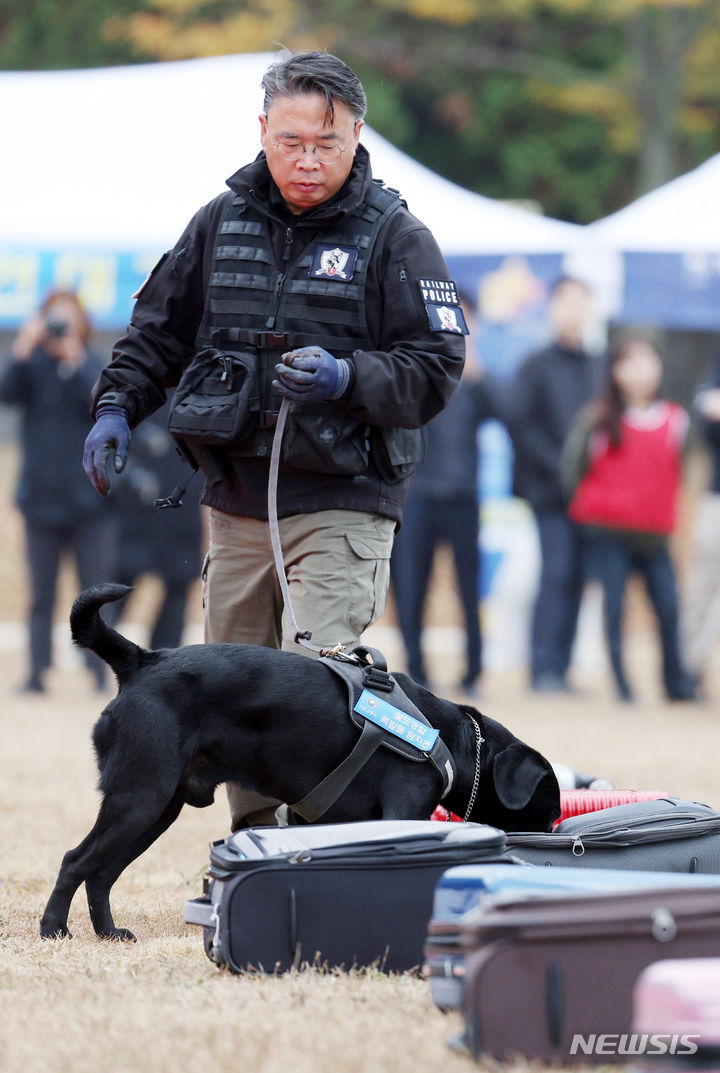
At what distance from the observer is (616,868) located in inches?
139

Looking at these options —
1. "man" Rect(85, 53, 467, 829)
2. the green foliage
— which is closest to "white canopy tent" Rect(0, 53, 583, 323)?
"man" Rect(85, 53, 467, 829)

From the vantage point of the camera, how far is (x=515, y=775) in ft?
12.6

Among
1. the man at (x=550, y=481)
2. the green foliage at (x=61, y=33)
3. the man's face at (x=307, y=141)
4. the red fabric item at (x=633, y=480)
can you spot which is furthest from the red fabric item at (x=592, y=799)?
the green foliage at (x=61, y=33)

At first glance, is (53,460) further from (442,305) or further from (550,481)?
(442,305)

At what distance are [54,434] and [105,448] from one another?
535cm

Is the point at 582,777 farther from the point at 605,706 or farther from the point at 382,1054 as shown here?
the point at 605,706

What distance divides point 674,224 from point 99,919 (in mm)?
7721

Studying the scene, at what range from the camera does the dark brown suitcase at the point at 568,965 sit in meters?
2.52

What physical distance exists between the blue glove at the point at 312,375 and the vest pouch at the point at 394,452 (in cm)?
27

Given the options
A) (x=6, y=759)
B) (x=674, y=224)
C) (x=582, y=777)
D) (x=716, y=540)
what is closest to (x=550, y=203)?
(x=674, y=224)

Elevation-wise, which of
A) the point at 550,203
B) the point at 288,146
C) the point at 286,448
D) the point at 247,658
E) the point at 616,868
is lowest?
the point at 616,868

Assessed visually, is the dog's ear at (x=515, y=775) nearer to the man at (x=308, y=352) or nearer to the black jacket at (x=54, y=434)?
the man at (x=308, y=352)

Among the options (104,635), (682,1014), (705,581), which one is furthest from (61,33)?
(682,1014)

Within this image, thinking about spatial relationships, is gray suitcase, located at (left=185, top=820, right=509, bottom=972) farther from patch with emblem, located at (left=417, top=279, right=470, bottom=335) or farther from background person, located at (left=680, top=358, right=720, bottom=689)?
background person, located at (left=680, top=358, right=720, bottom=689)
